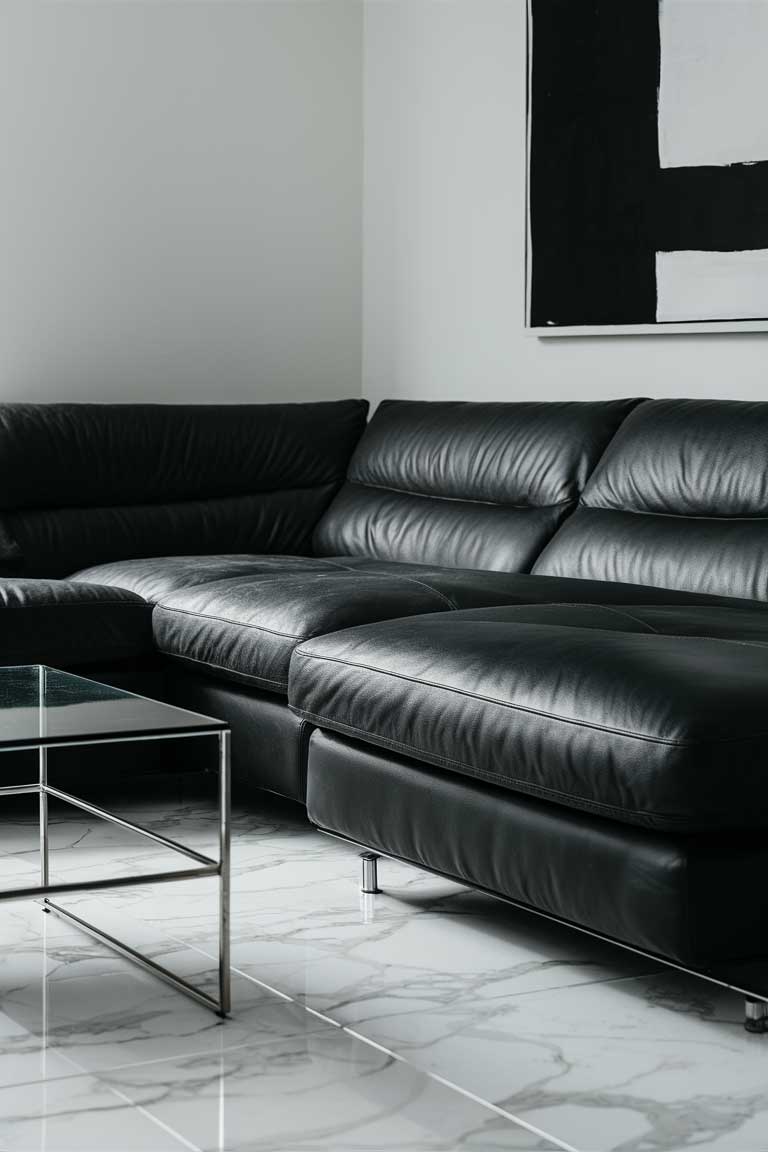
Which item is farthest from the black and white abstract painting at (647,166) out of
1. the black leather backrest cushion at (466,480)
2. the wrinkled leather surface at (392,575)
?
the wrinkled leather surface at (392,575)

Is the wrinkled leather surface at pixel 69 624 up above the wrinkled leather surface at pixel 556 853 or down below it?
above

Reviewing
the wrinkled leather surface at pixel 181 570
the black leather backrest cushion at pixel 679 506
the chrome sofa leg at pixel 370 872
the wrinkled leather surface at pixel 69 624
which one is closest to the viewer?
the chrome sofa leg at pixel 370 872

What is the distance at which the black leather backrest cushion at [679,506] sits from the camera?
298 cm

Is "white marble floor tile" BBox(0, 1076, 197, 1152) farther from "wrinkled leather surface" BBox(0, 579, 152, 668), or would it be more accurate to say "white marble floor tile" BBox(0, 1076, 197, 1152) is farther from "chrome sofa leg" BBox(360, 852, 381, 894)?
"wrinkled leather surface" BBox(0, 579, 152, 668)

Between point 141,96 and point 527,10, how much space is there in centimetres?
109

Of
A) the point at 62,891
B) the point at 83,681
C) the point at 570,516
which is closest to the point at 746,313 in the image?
the point at 570,516

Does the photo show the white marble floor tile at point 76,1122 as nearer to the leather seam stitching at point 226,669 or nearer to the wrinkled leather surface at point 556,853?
the wrinkled leather surface at point 556,853

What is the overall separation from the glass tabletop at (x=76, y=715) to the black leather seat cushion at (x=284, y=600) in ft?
1.80

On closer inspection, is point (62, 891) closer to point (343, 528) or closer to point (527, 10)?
point (343, 528)

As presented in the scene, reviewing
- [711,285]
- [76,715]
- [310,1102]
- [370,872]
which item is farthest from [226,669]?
[711,285]

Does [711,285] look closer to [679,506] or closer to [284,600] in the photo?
[679,506]

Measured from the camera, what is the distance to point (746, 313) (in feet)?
11.4

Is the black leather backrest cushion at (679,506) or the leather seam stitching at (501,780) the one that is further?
the black leather backrest cushion at (679,506)

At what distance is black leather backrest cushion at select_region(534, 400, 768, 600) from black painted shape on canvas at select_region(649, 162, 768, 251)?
438mm
